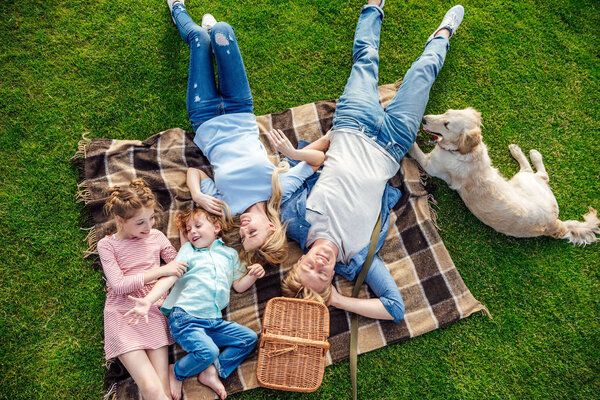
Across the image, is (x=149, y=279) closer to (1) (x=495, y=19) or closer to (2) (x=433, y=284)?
(2) (x=433, y=284)

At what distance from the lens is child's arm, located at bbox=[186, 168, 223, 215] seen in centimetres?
349

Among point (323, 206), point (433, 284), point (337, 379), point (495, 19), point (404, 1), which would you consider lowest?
point (337, 379)

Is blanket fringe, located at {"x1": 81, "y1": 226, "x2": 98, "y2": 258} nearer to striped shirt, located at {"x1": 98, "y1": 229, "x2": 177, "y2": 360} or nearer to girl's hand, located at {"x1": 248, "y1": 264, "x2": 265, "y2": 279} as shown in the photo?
striped shirt, located at {"x1": 98, "y1": 229, "x2": 177, "y2": 360}

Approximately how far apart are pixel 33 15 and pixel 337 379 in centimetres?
535

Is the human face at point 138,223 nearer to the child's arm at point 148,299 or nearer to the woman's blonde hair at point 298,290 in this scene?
the child's arm at point 148,299

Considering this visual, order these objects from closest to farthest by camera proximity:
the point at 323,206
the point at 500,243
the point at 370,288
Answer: the point at 323,206
the point at 370,288
the point at 500,243

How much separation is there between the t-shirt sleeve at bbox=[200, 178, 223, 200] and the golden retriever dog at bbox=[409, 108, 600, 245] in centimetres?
227

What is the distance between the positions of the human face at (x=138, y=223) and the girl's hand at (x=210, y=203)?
479mm

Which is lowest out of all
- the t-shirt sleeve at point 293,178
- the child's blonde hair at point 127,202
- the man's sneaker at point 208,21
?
the t-shirt sleeve at point 293,178

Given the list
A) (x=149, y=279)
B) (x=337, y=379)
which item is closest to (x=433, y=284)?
(x=337, y=379)

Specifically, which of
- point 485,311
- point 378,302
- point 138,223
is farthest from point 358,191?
point 138,223

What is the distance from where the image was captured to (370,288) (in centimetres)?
375

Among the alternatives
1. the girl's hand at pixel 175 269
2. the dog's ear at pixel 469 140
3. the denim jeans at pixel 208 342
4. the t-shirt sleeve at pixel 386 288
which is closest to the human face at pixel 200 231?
the girl's hand at pixel 175 269

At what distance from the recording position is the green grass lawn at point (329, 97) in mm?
3508
